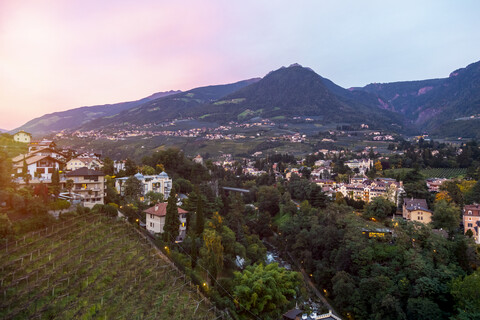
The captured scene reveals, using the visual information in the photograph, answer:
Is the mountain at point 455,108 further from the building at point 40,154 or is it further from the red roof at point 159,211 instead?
the building at point 40,154

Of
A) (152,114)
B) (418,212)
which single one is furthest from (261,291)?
(152,114)

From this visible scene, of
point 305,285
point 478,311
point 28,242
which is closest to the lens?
point 28,242

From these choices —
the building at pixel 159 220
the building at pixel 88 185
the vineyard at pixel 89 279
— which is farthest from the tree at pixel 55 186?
the building at pixel 159 220

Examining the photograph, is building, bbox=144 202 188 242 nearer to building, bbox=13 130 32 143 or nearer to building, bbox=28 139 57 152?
building, bbox=28 139 57 152

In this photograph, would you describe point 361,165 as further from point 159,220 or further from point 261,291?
point 261,291

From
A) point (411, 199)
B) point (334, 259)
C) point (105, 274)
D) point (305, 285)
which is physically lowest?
point (305, 285)

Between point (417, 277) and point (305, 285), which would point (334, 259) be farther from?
point (417, 277)

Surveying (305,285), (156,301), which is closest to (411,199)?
(305,285)
